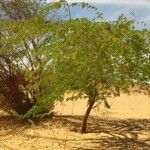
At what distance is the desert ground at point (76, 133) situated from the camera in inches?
502

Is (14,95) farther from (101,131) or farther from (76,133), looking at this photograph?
(101,131)

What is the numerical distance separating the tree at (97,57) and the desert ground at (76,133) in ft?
4.11

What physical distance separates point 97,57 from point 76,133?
3.14 meters

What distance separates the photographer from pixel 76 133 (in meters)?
14.1

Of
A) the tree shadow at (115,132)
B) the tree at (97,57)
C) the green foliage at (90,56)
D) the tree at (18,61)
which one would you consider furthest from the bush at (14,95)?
the tree at (97,57)

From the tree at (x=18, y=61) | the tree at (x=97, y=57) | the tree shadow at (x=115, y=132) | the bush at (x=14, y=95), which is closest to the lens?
the tree at (x=97, y=57)

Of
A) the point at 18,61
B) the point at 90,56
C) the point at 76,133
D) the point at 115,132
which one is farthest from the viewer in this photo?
the point at 18,61

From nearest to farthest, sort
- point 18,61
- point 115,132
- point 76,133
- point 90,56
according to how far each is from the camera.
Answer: point 90,56 < point 76,133 < point 115,132 < point 18,61

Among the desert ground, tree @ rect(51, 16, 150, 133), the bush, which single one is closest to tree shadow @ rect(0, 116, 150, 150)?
the desert ground

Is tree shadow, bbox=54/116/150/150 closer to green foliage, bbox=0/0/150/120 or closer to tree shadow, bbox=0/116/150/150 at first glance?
tree shadow, bbox=0/116/150/150

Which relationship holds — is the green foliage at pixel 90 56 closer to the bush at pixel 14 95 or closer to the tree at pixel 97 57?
the tree at pixel 97 57

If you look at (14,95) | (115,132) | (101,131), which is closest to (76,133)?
(101,131)

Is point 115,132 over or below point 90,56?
below

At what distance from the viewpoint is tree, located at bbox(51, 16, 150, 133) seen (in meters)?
11.7
